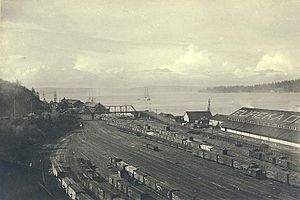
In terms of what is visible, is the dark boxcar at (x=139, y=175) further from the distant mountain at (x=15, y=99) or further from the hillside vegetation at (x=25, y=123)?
the distant mountain at (x=15, y=99)

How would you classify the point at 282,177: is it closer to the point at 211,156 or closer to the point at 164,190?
the point at 211,156

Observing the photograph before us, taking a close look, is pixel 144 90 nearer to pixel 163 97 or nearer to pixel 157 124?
pixel 163 97

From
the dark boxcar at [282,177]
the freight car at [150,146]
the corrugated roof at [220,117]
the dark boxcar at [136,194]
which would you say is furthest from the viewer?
the corrugated roof at [220,117]

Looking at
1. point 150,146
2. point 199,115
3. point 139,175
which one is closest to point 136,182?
point 139,175

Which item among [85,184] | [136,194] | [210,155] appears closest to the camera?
[136,194]

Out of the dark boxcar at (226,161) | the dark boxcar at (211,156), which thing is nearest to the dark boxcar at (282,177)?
the dark boxcar at (226,161)

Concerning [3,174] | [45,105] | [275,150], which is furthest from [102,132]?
[275,150]
